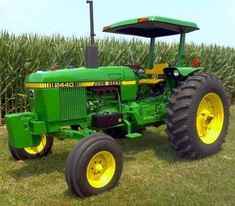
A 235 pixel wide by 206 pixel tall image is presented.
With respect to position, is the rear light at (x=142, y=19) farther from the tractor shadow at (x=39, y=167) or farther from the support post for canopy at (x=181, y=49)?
the tractor shadow at (x=39, y=167)

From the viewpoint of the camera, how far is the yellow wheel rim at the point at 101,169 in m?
4.57

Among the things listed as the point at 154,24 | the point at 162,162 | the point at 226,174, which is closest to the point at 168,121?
the point at 162,162

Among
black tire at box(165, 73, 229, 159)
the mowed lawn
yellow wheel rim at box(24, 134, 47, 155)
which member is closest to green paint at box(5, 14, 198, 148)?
black tire at box(165, 73, 229, 159)

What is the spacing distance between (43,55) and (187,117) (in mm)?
4850

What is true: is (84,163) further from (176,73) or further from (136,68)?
(136,68)

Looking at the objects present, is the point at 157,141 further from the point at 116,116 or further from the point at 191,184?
the point at 191,184

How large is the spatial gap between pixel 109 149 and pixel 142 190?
0.60m

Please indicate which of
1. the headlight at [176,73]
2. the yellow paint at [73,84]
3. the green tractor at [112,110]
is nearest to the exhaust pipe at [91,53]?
the green tractor at [112,110]

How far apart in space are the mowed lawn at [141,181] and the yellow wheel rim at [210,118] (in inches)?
13.1

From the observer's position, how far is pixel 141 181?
4949 mm

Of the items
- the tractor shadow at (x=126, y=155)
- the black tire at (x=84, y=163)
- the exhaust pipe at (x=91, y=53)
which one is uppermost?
the exhaust pipe at (x=91, y=53)

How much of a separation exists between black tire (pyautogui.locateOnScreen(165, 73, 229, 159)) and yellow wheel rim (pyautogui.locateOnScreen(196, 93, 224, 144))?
0.23 m

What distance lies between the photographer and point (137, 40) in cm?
1207

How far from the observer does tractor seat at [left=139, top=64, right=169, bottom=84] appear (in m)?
6.24
